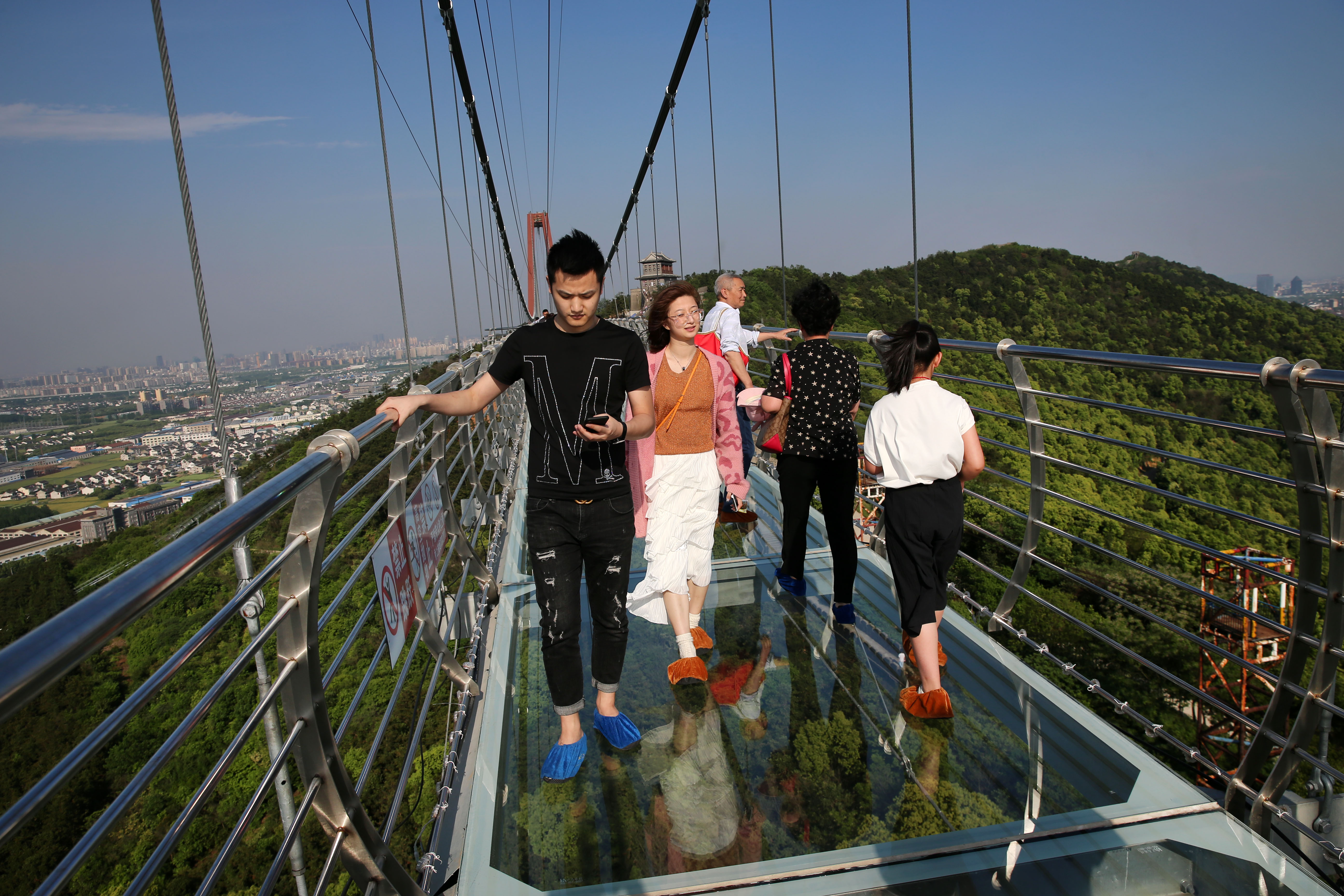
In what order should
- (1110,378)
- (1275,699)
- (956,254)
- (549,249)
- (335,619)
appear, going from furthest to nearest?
1. (956,254)
2. (1110,378)
3. (335,619)
4. (549,249)
5. (1275,699)

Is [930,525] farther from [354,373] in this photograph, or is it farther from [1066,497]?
[354,373]

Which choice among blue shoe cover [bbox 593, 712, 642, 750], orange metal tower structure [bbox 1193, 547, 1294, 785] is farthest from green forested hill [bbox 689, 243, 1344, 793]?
blue shoe cover [bbox 593, 712, 642, 750]

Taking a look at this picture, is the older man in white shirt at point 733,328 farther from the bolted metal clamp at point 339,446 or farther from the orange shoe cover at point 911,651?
the bolted metal clamp at point 339,446

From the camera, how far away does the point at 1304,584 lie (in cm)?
172

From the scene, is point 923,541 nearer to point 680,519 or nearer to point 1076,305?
point 680,519

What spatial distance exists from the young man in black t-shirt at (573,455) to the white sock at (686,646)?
389 mm

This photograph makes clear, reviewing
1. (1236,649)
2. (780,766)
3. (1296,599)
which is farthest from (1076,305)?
(780,766)

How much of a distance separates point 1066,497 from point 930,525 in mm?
540

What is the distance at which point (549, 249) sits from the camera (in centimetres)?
203

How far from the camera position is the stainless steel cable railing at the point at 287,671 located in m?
0.64

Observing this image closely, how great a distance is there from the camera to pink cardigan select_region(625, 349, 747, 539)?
A: 271cm

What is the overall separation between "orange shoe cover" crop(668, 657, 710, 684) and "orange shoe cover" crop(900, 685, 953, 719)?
2.02 feet

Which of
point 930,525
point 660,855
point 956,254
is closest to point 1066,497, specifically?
point 930,525

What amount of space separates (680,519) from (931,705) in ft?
3.19
